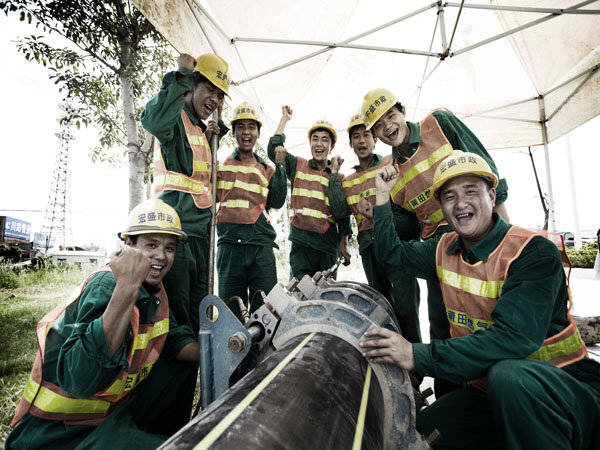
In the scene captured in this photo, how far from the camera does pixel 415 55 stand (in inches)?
188

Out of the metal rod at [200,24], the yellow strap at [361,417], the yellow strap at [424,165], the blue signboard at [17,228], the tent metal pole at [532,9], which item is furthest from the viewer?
the blue signboard at [17,228]

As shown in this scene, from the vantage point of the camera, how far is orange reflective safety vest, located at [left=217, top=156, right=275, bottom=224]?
321 cm

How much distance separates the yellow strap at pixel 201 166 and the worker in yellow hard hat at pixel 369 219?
4.37 feet

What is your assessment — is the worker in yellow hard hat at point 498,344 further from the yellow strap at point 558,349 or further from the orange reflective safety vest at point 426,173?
the orange reflective safety vest at point 426,173

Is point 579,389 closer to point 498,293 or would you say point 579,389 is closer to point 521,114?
point 498,293

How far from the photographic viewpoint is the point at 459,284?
1703 millimetres

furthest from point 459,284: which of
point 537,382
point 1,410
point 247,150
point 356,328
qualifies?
point 1,410

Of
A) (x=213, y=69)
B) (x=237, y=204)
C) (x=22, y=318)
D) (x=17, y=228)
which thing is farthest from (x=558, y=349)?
(x=17, y=228)

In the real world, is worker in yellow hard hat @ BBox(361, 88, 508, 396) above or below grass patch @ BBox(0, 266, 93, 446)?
above

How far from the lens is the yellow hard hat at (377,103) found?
2596 millimetres

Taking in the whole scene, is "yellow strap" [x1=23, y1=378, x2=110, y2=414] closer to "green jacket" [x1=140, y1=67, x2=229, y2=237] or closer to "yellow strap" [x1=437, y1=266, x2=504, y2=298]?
"green jacket" [x1=140, y1=67, x2=229, y2=237]

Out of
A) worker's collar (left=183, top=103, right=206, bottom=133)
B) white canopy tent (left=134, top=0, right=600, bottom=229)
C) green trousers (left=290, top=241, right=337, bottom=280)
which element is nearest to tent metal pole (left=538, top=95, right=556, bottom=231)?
white canopy tent (left=134, top=0, right=600, bottom=229)

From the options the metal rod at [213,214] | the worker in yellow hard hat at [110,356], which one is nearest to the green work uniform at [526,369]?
the worker in yellow hard hat at [110,356]

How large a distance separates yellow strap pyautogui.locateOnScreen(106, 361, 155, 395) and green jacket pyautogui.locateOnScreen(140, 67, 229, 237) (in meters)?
1.05
